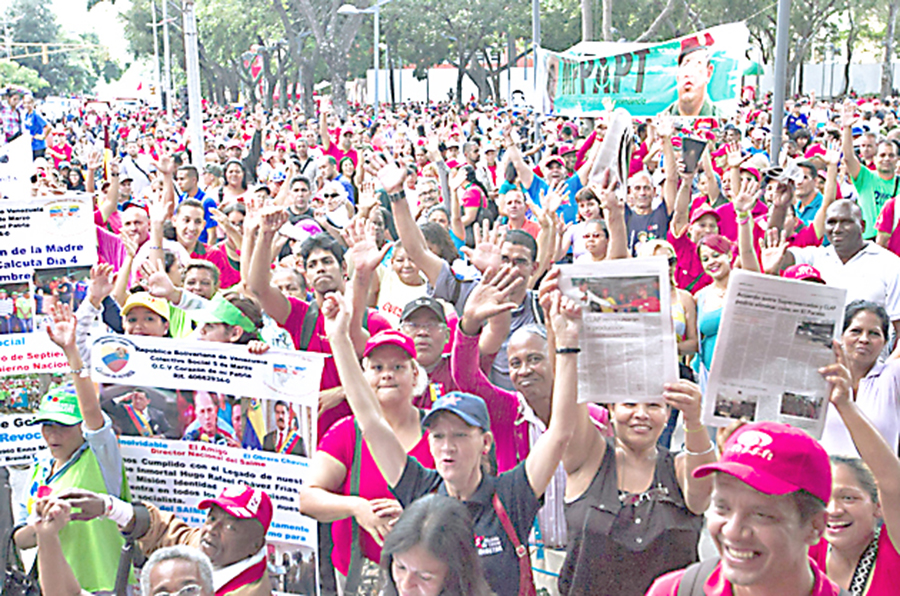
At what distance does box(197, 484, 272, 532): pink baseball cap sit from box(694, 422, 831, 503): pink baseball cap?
1742 millimetres

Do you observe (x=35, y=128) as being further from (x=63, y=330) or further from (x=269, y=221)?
(x=63, y=330)

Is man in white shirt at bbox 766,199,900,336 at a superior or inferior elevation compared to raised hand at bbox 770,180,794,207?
inferior

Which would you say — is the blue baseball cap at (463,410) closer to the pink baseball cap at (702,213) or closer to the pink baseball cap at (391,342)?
the pink baseball cap at (391,342)

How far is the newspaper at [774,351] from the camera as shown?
3.25m

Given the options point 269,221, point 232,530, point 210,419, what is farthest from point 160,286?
point 232,530

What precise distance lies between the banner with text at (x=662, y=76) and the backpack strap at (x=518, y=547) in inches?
291

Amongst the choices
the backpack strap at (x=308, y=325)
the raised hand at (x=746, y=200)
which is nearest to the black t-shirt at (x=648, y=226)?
the raised hand at (x=746, y=200)

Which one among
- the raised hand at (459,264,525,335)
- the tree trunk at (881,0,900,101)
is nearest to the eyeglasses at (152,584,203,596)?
the raised hand at (459,264,525,335)

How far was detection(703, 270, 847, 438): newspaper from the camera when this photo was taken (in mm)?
3248

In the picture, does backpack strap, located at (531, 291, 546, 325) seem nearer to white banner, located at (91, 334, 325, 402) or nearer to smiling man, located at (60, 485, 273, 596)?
white banner, located at (91, 334, 325, 402)

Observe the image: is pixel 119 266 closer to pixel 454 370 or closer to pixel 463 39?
pixel 454 370

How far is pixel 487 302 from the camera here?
4.23 metres

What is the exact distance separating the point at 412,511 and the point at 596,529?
0.77 meters

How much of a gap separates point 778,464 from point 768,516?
0.12 metres
